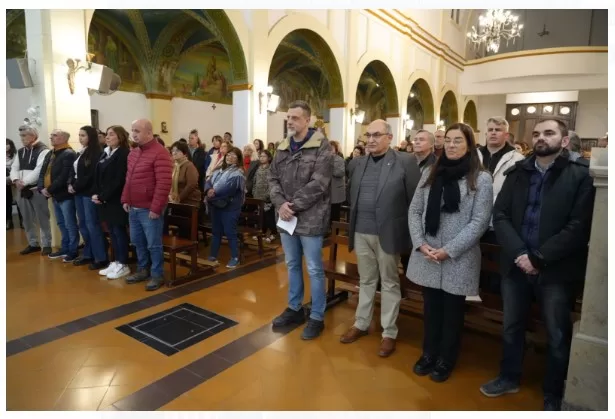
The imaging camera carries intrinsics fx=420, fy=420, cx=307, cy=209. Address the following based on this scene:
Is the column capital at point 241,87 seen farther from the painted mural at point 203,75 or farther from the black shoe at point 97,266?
the painted mural at point 203,75

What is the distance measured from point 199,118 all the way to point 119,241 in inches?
394

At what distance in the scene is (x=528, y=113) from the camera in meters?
18.5

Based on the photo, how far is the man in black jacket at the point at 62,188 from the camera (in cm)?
495

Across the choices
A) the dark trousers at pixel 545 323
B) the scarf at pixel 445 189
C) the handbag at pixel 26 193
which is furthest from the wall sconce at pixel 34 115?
the dark trousers at pixel 545 323

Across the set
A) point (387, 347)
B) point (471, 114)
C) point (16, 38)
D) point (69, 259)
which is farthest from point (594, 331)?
point (471, 114)

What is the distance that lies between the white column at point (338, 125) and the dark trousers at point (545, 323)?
8.70m

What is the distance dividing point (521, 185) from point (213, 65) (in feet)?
43.0

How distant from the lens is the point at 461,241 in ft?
8.03

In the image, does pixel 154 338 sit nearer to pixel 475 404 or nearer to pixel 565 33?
pixel 475 404

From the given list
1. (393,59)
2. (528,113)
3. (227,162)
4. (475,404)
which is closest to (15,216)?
(227,162)

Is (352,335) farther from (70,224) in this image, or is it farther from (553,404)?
(70,224)

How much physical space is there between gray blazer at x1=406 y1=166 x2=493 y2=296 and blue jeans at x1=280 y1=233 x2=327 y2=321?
0.82 metres

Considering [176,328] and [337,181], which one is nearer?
[337,181]

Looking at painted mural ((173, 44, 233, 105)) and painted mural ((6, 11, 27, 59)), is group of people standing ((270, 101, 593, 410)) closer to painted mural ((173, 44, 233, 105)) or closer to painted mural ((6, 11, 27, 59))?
painted mural ((6, 11, 27, 59))
